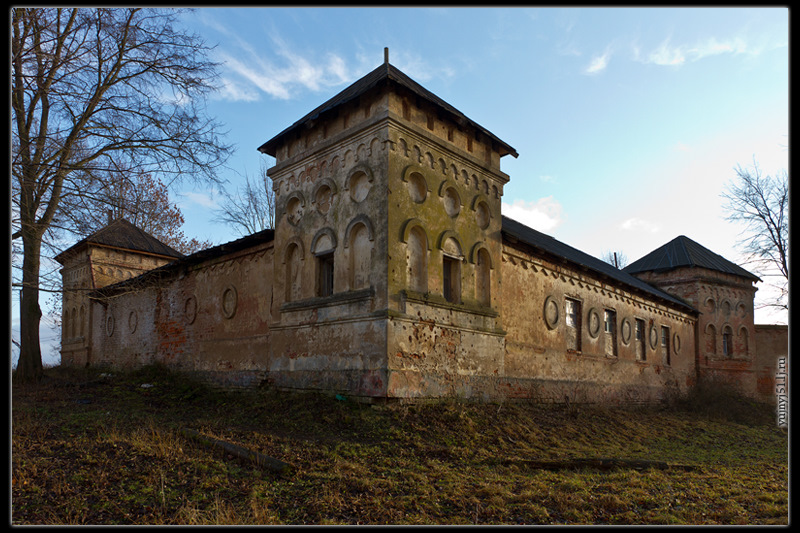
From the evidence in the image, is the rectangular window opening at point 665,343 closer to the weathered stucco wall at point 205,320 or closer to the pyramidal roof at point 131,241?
the weathered stucco wall at point 205,320

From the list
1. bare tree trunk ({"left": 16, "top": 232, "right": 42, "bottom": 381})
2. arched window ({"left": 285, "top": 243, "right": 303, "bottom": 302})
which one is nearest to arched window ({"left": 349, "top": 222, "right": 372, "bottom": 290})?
arched window ({"left": 285, "top": 243, "right": 303, "bottom": 302})

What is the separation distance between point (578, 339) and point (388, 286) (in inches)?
344

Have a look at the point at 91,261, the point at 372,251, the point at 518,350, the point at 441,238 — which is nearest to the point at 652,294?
the point at 518,350

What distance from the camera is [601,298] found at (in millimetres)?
18203

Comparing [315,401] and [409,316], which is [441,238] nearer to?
[409,316]

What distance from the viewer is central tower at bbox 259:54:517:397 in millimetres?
10609

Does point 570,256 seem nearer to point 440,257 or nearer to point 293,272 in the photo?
point 440,257

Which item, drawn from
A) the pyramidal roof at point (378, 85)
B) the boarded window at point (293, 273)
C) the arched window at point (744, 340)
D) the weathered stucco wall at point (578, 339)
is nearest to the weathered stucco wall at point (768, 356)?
the arched window at point (744, 340)

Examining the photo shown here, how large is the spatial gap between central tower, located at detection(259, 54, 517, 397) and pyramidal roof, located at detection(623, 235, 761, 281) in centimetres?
1773

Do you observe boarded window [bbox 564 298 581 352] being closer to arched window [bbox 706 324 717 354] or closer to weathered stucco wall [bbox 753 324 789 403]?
arched window [bbox 706 324 717 354]

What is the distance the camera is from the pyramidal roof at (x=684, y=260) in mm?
26875

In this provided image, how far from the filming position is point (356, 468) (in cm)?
723

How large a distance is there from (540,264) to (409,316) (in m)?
6.10

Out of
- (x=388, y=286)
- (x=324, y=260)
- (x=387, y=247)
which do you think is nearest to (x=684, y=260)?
(x=324, y=260)
